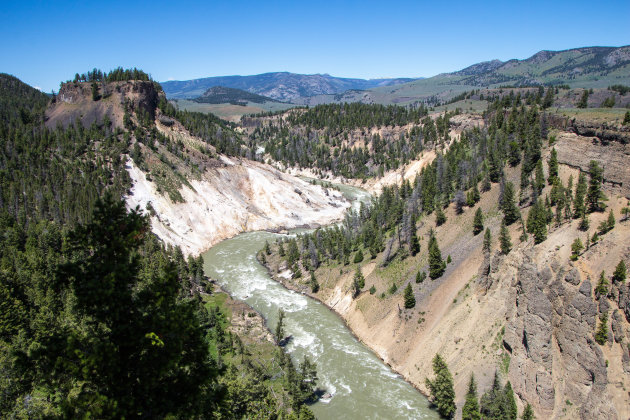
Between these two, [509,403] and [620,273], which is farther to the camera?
[509,403]

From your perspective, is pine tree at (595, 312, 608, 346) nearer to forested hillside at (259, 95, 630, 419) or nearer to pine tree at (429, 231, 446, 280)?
forested hillside at (259, 95, 630, 419)

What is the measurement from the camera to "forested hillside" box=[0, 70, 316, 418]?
31.7ft

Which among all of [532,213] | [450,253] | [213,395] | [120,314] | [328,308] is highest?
[120,314]

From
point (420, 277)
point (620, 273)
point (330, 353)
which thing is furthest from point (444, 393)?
point (420, 277)

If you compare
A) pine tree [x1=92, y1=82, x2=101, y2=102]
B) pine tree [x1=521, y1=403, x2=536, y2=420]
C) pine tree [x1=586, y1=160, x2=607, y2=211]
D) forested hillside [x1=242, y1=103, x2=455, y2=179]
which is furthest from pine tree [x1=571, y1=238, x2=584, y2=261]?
pine tree [x1=92, y1=82, x2=101, y2=102]

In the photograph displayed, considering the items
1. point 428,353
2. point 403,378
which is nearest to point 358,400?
point 403,378

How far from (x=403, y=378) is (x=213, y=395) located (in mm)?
35530

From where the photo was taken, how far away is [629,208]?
123 feet

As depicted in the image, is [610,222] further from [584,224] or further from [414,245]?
[414,245]

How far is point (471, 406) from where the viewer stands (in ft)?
107

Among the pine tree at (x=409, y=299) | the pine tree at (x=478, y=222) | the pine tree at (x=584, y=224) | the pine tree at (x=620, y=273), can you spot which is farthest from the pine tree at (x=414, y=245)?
the pine tree at (x=620, y=273)

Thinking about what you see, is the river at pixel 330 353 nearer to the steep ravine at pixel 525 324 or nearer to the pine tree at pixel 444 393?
the pine tree at pixel 444 393

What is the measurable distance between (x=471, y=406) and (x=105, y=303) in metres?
31.5

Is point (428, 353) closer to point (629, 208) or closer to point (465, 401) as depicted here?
point (465, 401)
